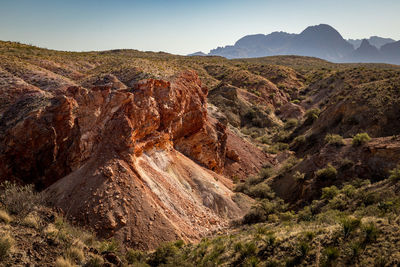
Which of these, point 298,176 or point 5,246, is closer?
point 5,246

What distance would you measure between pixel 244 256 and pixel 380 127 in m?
24.4

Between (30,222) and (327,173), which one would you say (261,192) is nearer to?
(327,173)

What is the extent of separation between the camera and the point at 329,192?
17266 millimetres

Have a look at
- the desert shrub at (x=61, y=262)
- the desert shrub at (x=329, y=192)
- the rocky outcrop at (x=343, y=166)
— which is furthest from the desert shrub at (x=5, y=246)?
the rocky outcrop at (x=343, y=166)

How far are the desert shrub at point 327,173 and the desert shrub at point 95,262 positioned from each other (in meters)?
15.7

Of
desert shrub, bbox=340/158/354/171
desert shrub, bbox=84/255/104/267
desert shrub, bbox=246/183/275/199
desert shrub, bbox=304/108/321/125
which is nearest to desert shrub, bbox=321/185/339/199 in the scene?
desert shrub, bbox=340/158/354/171

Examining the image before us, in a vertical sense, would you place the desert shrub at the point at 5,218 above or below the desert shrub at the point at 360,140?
below

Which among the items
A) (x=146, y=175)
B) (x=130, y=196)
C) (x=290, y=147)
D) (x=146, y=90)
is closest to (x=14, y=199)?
(x=130, y=196)

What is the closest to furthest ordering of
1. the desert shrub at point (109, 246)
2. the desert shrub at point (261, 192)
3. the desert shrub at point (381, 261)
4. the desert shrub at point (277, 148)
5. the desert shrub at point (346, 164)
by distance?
1. the desert shrub at point (381, 261)
2. the desert shrub at point (109, 246)
3. the desert shrub at point (346, 164)
4. the desert shrub at point (261, 192)
5. the desert shrub at point (277, 148)

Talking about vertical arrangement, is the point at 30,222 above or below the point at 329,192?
above

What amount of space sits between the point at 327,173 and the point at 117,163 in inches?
549

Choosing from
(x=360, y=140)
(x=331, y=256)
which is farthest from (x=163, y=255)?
(x=360, y=140)

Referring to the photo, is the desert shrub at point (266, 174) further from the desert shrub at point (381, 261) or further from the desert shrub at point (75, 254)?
the desert shrub at point (75, 254)

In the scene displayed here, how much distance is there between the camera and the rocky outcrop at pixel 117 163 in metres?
13.2
